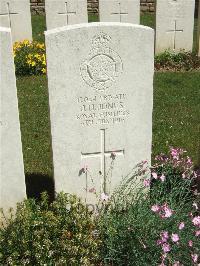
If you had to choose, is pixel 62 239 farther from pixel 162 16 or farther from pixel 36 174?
pixel 162 16

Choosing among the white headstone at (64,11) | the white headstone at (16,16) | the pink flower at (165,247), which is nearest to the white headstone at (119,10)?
the white headstone at (64,11)

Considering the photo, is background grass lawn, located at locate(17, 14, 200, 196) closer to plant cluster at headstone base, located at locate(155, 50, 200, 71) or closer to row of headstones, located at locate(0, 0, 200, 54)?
plant cluster at headstone base, located at locate(155, 50, 200, 71)

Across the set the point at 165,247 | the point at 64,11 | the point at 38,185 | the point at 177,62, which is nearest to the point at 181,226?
the point at 165,247

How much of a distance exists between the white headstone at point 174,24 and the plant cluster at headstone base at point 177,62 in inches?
10.9

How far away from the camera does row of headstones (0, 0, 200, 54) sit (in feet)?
30.3

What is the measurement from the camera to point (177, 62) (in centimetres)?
945

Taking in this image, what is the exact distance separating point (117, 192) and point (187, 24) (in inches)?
256

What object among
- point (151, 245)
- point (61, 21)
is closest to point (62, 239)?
point (151, 245)

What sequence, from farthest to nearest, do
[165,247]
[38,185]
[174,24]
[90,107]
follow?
[174,24] < [38,185] < [90,107] < [165,247]

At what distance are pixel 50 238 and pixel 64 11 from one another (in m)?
6.65

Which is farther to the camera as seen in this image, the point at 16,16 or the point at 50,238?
the point at 16,16

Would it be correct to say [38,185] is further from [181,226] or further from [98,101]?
[181,226]

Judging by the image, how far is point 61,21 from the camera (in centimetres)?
935

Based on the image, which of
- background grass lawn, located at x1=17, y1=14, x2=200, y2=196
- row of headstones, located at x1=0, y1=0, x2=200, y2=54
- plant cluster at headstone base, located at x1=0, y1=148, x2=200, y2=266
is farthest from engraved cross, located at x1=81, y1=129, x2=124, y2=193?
row of headstones, located at x1=0, y1=0, x2=200, y2=54
